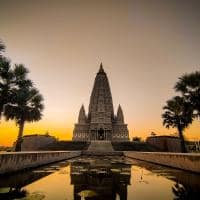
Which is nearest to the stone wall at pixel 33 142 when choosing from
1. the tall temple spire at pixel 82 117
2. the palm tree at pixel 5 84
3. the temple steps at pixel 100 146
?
the temple steps at pixel 100 146

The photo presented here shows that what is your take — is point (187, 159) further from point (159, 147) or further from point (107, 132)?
point (107, 132)

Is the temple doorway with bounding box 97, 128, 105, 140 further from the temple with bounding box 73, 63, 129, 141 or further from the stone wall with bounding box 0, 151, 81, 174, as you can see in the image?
the stone wall with bounding box 0, 151, 81, 174

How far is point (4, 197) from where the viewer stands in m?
3.57

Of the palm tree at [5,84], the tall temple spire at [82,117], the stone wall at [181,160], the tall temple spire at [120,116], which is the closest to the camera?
the stone wall at [181,160]

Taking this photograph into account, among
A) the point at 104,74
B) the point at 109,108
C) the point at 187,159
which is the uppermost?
the point at 104,74

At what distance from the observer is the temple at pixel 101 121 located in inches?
2744

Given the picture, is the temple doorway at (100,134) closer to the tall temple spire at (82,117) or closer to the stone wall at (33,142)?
→ the tall temple spire at (82,117)

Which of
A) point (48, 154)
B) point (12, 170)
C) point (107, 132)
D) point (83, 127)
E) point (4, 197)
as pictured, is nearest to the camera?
point (4, 197)

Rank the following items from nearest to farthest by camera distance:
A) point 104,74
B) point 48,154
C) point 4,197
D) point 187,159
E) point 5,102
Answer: point 4,197 < point 187,159 < point 48,154 < point 5,102 < point 104,74

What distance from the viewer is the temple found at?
69688 millimetres

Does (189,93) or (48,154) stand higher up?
(189,93)

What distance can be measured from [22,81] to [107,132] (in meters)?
49.5

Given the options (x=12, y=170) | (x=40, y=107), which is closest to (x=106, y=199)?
(x=12, y=170)

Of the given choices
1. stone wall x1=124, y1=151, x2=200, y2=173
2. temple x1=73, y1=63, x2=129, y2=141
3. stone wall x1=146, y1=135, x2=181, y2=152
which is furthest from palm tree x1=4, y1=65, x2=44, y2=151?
temple x1=73, y1=63, x2=129, y2=141
